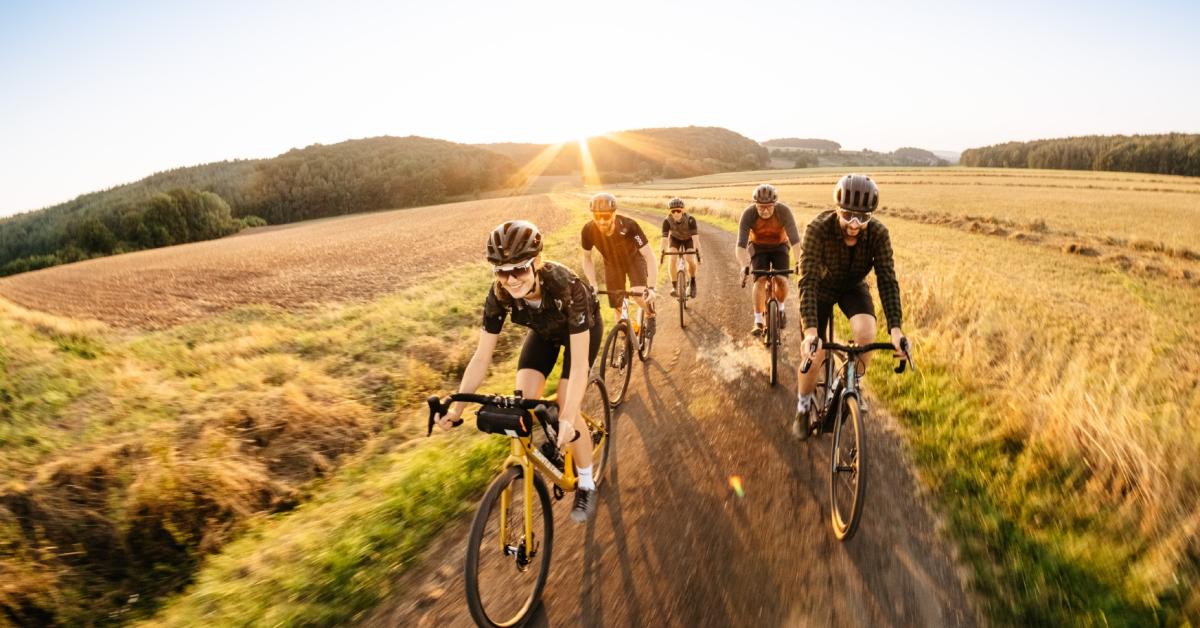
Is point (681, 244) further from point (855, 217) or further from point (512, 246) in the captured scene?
point (512, 246)

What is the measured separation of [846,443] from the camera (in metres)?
4.38

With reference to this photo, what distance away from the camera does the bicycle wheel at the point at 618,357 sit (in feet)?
23.8

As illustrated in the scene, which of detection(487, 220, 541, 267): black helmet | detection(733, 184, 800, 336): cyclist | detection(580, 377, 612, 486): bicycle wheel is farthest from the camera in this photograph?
detection(733, 184, 800, 336): cyclist

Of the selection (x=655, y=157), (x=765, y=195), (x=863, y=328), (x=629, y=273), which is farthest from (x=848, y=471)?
(x=655, y=157)

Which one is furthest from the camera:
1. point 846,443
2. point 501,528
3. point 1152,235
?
point 1152,235

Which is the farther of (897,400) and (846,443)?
(897,400)

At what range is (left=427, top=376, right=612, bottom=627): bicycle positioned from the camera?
3225 millimetres

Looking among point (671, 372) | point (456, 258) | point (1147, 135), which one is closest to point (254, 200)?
point (456, 258)

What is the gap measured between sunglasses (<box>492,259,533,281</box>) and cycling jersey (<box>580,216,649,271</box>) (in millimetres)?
4008

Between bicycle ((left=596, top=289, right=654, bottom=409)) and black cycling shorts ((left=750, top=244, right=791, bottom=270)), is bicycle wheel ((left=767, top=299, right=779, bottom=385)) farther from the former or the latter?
bicycle ((left=596, top=289, right=654, bottom=409))

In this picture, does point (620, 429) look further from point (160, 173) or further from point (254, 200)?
point (160, 173)

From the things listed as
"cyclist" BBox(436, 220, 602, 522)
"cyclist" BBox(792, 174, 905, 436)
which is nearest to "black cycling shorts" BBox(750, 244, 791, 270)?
"cyclist" BBox(792, 174, 905, 436)

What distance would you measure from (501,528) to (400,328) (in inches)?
348

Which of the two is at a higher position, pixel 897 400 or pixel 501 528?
pixel 501 528
